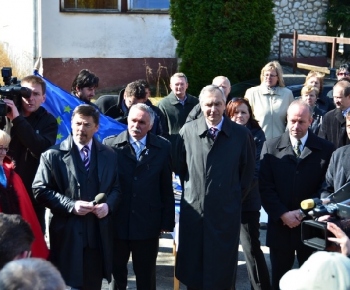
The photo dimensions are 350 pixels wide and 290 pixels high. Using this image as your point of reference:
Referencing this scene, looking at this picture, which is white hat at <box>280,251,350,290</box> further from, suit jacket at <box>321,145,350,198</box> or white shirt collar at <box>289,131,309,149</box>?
white shirt collar at <box>289,131,309,149</box>

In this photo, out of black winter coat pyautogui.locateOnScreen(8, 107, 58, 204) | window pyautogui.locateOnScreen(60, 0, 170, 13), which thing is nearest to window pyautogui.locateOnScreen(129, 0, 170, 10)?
window pyautogui.locateOnScreen(60, 0, 170, 13)

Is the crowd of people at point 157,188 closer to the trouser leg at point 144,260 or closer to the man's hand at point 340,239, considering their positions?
the trouser leg at point 144,260

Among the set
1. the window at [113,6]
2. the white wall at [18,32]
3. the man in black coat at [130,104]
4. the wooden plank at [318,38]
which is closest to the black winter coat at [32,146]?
the man in black coat at [130,104]

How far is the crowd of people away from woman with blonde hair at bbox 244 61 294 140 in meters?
2.47

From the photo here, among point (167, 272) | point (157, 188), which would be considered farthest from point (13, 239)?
point (167, 272)

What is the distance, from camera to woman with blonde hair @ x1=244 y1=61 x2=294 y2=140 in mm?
9000

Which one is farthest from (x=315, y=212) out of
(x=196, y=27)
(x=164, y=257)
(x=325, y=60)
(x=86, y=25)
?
(x=325, y=60)

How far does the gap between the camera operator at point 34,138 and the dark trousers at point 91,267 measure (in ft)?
2.79

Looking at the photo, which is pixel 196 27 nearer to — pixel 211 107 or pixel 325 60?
pixel 325 60

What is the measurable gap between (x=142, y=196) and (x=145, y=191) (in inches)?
1.9

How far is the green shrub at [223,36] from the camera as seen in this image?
14836 mm

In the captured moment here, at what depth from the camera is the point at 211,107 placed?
234 inches

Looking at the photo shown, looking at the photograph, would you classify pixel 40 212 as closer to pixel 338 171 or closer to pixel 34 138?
pixel 34 138

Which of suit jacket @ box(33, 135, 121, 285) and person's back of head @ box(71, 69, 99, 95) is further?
person's back of head @ box(71, 69, 99, 95)
